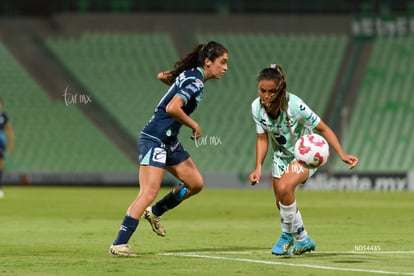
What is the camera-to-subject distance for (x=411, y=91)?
41656mm

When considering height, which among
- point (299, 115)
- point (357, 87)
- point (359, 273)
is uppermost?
point (357, 87)

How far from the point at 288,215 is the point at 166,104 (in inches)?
72.0

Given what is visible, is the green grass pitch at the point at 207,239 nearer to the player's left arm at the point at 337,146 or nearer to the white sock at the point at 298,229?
the white sock at the point at 298,229

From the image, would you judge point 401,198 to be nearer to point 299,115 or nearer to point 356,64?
point 356,64

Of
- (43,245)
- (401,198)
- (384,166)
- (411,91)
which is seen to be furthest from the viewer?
(411,91)

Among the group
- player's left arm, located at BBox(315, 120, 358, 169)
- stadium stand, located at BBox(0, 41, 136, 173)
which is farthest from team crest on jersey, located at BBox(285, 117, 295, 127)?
stadium stand, located at BBox(0, 41, 136, 173)

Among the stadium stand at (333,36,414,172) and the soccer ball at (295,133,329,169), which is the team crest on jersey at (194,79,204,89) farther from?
the stadium stand at (333,36,414,172)

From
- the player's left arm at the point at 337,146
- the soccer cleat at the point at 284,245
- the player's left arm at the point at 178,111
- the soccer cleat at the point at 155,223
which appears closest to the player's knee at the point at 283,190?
the soccer cleat at the point at 284,245

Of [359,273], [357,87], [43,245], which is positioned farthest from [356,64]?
[359,273]

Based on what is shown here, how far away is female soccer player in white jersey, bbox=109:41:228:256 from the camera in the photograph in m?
11.4

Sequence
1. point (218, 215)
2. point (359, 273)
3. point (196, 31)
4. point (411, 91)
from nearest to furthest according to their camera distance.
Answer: point (359, 273)
point (218, 215)
point (411, 91)
point (196, 31)

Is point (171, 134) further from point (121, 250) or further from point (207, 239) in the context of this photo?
point (207, 239)

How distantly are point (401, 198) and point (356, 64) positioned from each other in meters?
14.8

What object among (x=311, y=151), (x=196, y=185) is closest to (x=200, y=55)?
(x=196, y=185)
